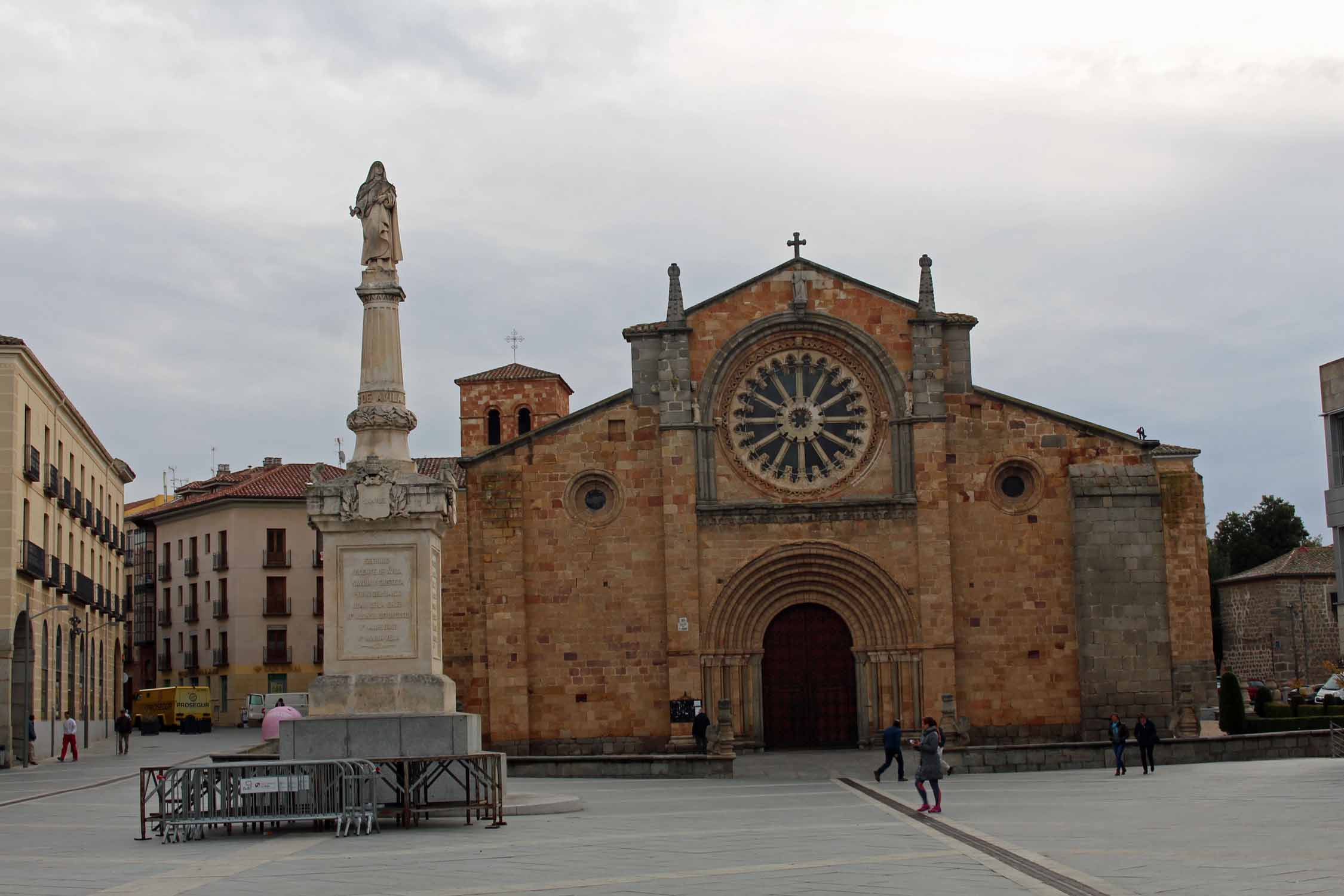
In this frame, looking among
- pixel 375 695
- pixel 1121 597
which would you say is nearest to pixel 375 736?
pixel 375 695

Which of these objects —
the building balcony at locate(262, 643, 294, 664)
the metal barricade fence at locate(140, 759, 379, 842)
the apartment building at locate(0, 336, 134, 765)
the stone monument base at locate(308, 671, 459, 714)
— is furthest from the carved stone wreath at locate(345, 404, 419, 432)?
the building balcony at locate(262, 643, 294, 664)

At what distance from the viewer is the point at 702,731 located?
32.8 meters

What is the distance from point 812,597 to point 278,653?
34.0 m

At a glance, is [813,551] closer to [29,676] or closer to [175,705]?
[29,676]

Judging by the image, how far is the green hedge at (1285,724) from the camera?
1517 inches

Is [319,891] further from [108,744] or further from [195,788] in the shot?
[108,744]

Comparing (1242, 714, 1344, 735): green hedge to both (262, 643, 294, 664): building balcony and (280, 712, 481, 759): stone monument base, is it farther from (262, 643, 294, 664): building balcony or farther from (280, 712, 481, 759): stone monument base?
(262, 643, 294, 664): building balcony

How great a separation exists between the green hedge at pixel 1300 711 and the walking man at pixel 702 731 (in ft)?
50.7

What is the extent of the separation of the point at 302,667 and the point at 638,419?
32.5m

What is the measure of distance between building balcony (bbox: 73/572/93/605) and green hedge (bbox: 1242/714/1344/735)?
29922 mm

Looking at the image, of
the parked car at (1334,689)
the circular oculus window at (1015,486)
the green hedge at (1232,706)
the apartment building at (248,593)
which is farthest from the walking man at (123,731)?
the parked car at (1334,689)

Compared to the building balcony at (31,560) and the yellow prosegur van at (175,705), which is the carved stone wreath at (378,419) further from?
the yellow prosegur van at (175,705)

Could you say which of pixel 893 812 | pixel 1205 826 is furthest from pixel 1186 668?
pixel 1205 826

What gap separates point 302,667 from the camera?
6356 centimetres
